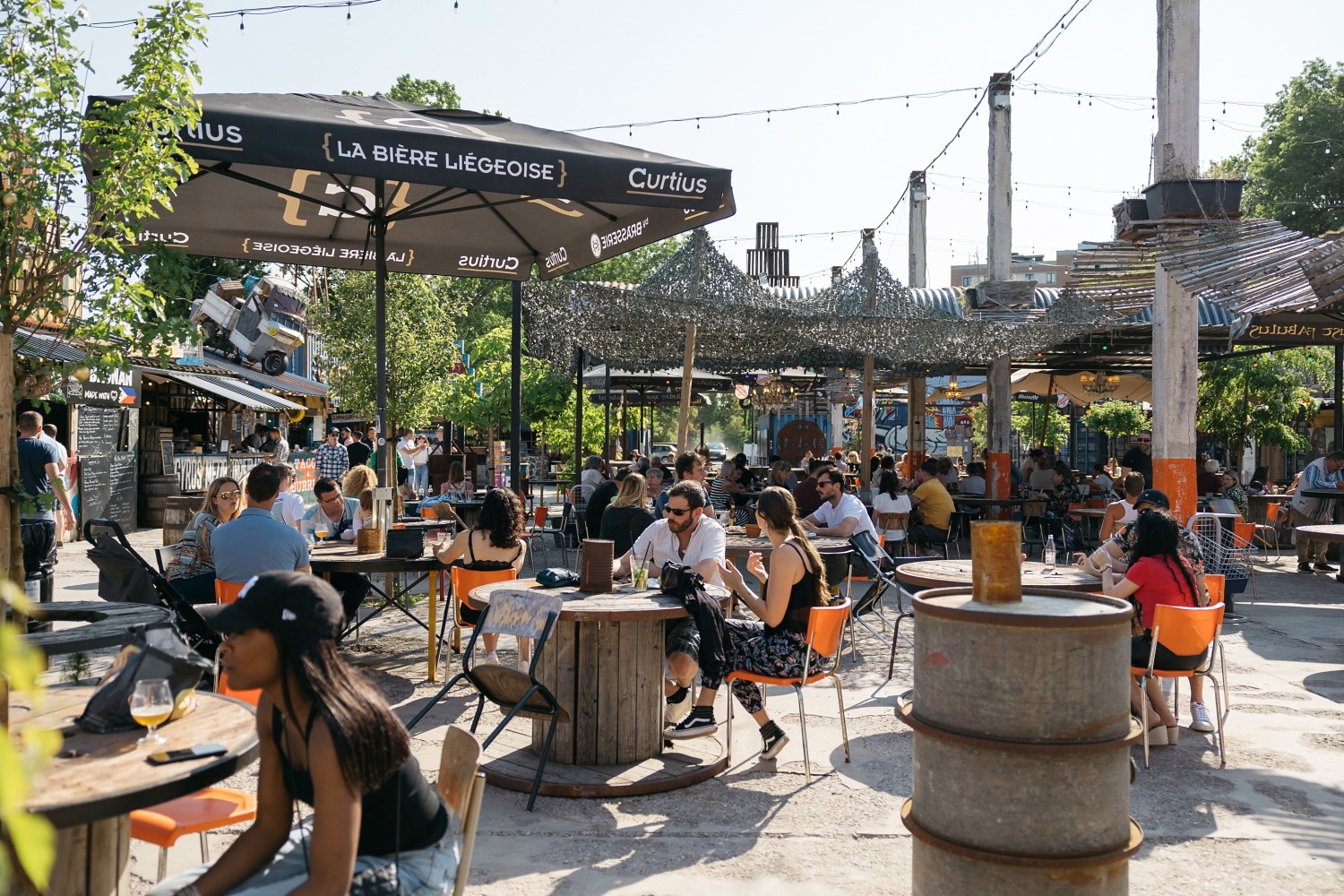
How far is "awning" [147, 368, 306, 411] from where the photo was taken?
21.0 meters

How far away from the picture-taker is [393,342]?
79.7 ft

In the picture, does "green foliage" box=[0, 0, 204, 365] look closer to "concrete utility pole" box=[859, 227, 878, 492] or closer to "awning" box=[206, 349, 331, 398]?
"concrete utility pole" box=[859, 227, 878, 492]

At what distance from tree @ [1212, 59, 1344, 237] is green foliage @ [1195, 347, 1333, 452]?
16.9 m

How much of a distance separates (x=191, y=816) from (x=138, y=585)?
289 centimetres

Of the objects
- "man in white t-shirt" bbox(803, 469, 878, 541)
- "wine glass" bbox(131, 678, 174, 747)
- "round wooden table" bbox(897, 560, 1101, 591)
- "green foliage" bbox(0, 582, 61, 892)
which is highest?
"green foliage" bbox(0, 582, 61, 892)

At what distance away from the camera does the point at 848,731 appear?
6285 millimetres

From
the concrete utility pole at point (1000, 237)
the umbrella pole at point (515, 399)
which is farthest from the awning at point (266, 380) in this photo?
the umbrella pole at point (515, 399)

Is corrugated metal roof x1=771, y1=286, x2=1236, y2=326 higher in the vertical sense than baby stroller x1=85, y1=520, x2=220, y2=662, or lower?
higher

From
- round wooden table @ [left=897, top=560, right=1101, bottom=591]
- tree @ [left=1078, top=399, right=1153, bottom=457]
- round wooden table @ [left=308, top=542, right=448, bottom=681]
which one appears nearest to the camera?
Answer: round wooden table @ [left=897, top=560, right=1101, bottom=591]

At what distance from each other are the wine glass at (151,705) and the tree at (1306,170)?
3754cm

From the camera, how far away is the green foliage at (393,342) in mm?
24531

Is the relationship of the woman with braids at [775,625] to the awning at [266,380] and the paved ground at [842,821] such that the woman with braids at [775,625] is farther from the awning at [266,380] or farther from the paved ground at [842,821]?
the awning at [266,380]

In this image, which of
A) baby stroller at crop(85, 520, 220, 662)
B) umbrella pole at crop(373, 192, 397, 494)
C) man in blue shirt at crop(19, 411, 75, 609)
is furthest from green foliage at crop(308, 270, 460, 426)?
baby stroller at crop(85, 520, 220, 662)

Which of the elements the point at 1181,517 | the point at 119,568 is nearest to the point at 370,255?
the point at 119,568
